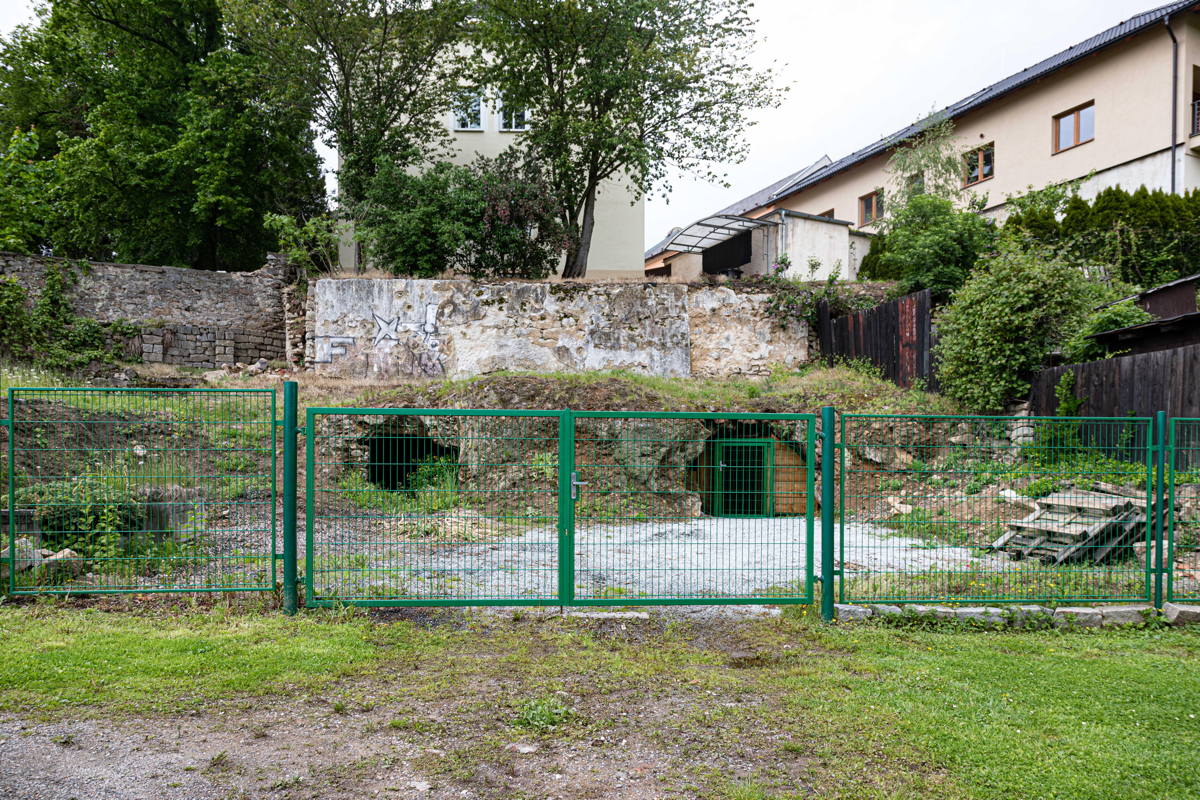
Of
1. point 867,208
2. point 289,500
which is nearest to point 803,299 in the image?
point 867,208

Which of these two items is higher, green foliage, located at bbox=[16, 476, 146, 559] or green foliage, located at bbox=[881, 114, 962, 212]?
green foliage, located at bbox=[881, 114, 962, 212]

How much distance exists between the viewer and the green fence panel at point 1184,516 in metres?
6.28

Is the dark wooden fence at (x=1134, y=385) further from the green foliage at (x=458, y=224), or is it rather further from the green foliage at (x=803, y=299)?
the green foliage at (x=458, y=224)

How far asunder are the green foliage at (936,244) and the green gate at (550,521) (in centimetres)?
1307

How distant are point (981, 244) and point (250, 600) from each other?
17.1 meters

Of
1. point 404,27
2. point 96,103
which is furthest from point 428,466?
point 96,103

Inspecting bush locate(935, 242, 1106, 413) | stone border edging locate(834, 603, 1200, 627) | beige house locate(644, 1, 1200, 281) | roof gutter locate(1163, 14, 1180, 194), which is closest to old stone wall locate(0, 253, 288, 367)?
beige house locate(644, 1, 1200, 281)

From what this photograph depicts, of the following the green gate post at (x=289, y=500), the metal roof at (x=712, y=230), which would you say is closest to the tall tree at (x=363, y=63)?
the metal roof at (x=712, y=230)

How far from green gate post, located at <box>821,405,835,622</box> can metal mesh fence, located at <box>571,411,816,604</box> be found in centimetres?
13

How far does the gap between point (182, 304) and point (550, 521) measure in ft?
58.4

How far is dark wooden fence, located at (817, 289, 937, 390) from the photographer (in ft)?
48.7

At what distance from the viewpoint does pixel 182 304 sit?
1986 centimetres

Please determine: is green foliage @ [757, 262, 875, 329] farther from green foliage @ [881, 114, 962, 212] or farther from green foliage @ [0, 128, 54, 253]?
green foliage @ [0, 128, 54, 253]

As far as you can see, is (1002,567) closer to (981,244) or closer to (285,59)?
(981,244)
